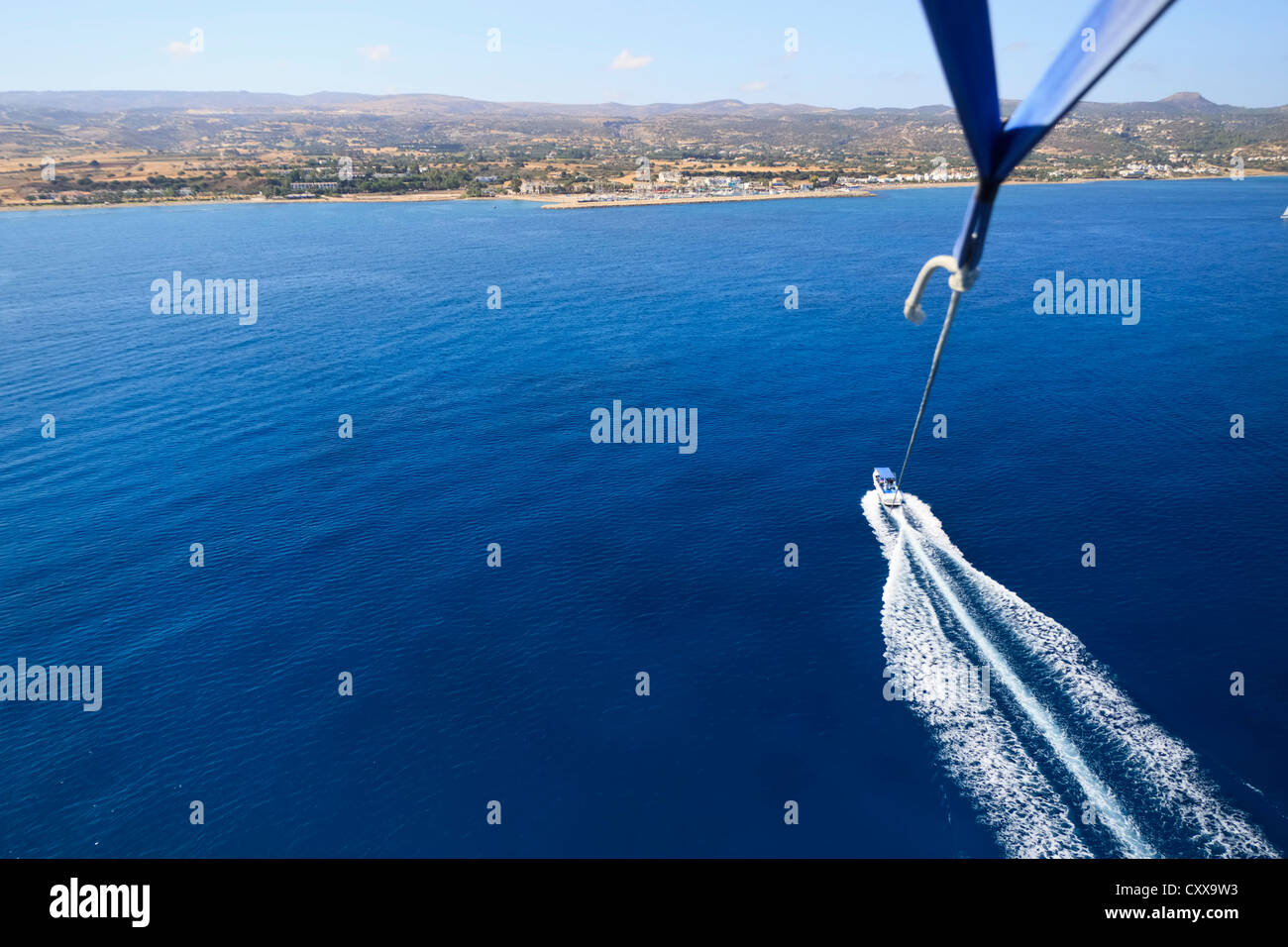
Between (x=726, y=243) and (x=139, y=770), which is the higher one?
(x=726, y=243)

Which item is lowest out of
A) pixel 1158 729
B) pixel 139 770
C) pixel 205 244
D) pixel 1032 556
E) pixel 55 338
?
pixel 139 770
